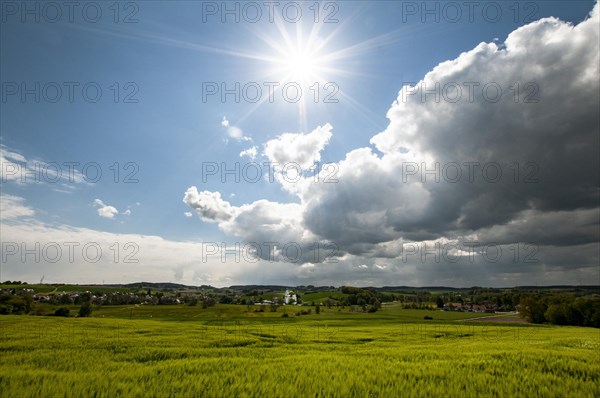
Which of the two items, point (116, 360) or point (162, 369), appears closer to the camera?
point (162, 369)

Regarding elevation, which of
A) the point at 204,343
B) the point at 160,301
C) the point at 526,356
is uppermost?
the point at 526,356

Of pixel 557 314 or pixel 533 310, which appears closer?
pixel 557 314

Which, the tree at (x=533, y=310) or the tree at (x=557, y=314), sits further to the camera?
the tree at (x=533, y=310)

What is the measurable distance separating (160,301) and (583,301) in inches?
7267

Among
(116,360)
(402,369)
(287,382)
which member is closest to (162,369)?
(116,360)

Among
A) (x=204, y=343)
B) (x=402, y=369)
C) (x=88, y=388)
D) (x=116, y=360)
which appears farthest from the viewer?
(x=204, y=343)

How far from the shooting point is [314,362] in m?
13.8

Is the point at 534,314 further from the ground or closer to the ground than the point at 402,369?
closer to the ground

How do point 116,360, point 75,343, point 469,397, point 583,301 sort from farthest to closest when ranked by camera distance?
point 583,301
point 75,343
point 116,360
point 469,397

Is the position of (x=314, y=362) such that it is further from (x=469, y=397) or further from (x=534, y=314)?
(x=534, y=314)

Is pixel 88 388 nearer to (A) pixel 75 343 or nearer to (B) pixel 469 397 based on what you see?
(B) pixel 469 397

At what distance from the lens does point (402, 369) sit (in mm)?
12523

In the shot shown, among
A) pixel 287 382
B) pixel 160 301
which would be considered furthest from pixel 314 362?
pixel 160 301

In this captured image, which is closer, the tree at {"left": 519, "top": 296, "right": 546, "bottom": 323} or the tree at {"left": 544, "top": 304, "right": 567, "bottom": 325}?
the tree at {"left": 544, "top": 304, "right": 567, "bottom": 325}
